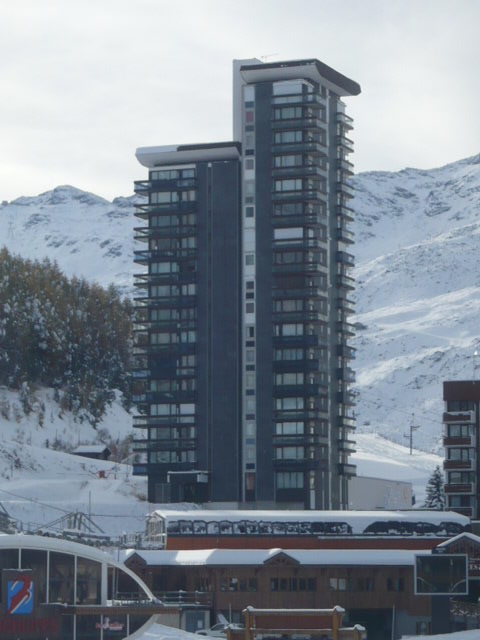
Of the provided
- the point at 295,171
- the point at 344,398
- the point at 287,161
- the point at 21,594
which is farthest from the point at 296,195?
the point at 21,594

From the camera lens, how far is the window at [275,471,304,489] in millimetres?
175625

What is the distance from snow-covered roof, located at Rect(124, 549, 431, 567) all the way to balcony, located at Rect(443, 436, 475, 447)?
3814cm

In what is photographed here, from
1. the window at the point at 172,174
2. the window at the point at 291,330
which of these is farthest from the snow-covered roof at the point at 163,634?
the window at the point at 172,174

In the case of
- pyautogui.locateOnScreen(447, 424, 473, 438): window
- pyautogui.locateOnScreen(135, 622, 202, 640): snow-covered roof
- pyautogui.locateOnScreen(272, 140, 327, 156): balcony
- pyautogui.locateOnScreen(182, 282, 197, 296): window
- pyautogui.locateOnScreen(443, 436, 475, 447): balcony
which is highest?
pyautogui.locateOnScreen(272, 140, 327, 156): balcony

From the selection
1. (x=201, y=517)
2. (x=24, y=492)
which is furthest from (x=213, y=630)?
(x=24, y=492)

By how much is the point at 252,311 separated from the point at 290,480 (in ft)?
55.6

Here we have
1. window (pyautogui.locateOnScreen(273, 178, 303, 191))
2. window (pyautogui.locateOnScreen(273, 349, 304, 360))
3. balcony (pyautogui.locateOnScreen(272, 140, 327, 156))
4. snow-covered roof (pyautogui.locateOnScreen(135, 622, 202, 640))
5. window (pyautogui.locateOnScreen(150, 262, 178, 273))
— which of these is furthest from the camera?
window (pyautogui.locateOnScreen(150, 262, 178, 273))

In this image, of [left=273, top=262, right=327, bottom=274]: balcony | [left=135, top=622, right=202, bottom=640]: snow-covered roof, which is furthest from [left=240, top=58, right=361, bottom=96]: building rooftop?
[left=135, top=622, right=202, bottom=640]: snow-covered roof

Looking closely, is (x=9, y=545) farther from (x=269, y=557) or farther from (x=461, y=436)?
(x=461, y=436)

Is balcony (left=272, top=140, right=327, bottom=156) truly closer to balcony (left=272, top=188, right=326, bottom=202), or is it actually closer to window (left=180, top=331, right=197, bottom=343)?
balcony (left=272, top=188, right=326, bottom=202)

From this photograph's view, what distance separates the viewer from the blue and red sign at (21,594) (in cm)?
8000

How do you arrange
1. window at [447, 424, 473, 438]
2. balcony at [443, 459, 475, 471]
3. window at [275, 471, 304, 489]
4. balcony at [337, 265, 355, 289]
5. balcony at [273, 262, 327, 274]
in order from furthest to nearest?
balcony at [337, 265, 355, 289] < balcony at [273, 262, 327, 274] < window at [275, 471, 304, 489] < window at [447, 424, 473, 438] < balcony at [443, 459, 475, 471]

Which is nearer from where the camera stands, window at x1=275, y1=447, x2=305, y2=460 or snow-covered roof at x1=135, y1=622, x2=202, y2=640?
snow-covered roof at x1=135, y1=622, x2=202, y2=640

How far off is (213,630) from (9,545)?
42715mm
